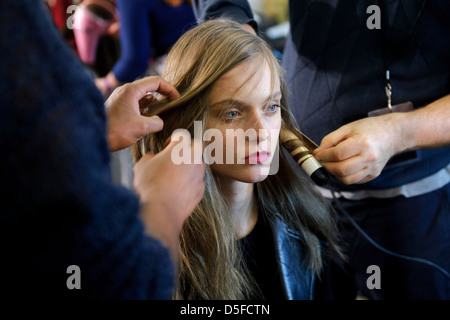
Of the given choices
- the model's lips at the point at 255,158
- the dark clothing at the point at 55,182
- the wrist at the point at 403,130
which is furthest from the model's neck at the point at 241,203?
the dark clothing at the point at 55,182

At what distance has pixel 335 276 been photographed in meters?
0.96

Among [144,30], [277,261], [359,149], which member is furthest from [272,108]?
[144,30]

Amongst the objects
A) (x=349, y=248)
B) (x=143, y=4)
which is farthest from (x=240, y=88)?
(x=143, y=4)

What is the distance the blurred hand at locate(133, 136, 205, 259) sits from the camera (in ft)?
1.24

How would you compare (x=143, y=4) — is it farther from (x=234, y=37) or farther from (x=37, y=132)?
(x=37, y=132)

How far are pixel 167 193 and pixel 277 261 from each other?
50 cm

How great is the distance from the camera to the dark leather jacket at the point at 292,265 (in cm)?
82

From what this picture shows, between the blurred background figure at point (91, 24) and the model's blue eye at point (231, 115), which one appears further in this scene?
the blurred background figure at point (91, 24)

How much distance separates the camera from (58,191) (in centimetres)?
30

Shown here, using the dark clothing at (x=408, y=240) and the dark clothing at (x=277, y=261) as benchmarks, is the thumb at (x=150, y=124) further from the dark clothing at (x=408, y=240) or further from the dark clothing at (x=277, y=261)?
the dark clothing at (x=408, y=240)

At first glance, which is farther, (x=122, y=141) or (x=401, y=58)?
(x=401, y=58)

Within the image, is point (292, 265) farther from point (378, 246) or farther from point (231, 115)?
point (231, 115)

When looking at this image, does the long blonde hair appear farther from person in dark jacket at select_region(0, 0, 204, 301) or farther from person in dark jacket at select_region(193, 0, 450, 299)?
person in dark jacket at select_region(0, 0, 204, 301)
